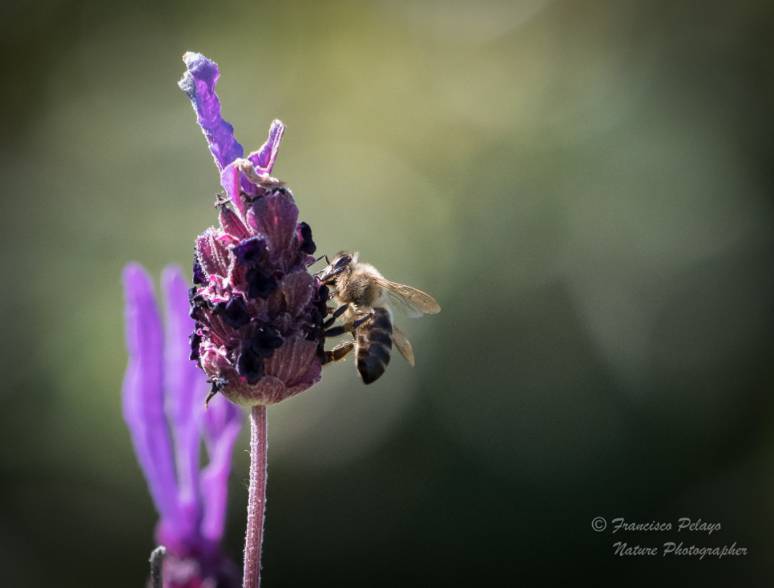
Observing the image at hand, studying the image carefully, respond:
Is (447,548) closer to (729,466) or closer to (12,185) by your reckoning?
(729,466)

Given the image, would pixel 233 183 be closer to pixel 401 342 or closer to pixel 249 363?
pixel 249 363

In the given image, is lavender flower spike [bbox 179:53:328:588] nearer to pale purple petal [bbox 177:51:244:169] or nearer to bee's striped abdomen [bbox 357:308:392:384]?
pale purple petal [bbox 177:51:244:169]

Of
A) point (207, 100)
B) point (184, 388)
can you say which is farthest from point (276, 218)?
point (184, 388)

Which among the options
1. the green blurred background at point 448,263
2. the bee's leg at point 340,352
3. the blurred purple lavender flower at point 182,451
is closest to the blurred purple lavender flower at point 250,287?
the bee's leg at point 340,352

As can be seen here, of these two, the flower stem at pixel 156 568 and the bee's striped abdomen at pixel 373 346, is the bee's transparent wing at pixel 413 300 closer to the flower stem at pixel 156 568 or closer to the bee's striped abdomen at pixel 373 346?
the bee's striped abdomen at pixel 373 346

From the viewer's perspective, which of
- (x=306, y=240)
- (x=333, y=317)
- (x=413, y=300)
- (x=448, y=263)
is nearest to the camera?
(x=306, y=240)

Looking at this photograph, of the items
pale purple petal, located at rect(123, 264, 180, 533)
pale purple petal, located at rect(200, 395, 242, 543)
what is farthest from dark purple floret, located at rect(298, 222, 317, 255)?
pale purple petal, located at rect(200, 395, 242, 543)

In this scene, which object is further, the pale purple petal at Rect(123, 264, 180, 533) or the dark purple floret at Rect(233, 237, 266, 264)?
the pale purple petal at Rect(123, 264, 180, 533)
